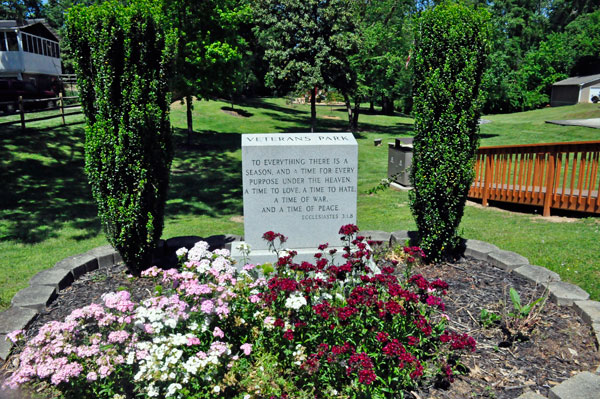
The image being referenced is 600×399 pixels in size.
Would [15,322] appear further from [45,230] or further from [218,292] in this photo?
[45,230]

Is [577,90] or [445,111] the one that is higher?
[445,111]

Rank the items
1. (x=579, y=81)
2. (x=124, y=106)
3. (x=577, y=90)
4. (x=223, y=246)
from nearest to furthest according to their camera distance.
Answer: (x=124, y=106) < (x=223, y=246) < (x=577, y=90) < (x=579, y=81)

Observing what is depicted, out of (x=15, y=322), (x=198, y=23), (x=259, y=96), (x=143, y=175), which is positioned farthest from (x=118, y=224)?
(x=259, y=96)

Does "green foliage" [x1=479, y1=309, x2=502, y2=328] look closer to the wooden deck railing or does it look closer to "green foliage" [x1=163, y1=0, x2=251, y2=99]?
the wooden deck railing

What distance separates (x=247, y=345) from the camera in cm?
351

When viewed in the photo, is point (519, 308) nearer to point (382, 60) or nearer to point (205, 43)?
point (205, 43)

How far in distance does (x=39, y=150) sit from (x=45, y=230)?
292 inches

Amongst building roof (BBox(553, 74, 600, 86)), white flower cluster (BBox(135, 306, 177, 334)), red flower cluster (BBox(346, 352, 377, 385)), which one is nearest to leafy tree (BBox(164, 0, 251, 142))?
white flower cluster (BBox(135, 306, 177, 334))

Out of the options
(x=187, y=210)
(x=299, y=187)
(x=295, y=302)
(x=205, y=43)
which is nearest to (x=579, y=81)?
(x=205, y=43)

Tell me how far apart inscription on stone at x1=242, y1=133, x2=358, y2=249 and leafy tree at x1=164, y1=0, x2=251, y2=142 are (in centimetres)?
1308

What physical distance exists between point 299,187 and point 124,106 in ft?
8.01

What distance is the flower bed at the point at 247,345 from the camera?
3.39 metres

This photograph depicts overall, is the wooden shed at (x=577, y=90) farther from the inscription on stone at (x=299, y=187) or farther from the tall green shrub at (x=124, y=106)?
the tall green shrub at (x=124, y=106)

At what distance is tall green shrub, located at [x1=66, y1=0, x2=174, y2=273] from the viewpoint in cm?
575
